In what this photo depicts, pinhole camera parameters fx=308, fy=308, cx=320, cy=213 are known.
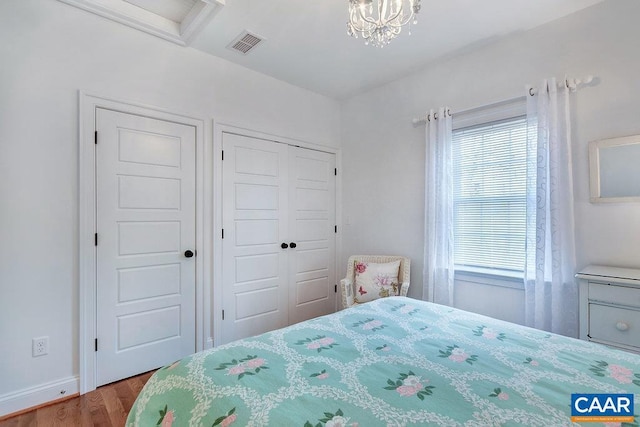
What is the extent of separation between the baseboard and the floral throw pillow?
2.31 metres

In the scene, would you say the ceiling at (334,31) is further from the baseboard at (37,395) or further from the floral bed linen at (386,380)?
the baseboard at (37,395)

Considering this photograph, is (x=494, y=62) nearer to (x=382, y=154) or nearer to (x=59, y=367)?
(x=382, y=154)

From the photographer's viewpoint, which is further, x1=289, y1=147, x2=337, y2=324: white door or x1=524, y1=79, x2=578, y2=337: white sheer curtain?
x1=289, y1=147, x2=337, y2=324: white door

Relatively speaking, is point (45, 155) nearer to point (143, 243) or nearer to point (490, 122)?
point (143, 243)

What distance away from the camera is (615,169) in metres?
2.01

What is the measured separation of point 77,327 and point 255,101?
236 cm

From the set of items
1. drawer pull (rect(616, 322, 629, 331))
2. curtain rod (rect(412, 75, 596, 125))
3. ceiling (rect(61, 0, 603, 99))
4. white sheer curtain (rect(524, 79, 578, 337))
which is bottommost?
drawer pull (rect(616, 322, 629, 331))

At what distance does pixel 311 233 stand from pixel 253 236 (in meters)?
0.75

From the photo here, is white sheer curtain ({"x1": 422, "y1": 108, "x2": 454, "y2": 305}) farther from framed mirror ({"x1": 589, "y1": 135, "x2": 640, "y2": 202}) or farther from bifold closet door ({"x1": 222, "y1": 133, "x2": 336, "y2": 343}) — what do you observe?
bifold closet door ({"x1": 222, "y1": 133, "x2": 336, "y2": 343})

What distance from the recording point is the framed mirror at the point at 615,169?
194cm

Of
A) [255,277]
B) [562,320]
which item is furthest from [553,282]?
[255,277]

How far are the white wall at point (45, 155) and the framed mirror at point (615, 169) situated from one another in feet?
10.8

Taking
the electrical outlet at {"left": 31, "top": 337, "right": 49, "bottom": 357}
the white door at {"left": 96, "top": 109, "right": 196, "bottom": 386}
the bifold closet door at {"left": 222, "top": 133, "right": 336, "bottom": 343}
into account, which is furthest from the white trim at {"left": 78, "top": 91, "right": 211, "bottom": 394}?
the bifold closet door at {"left": 222, "top": 133, "right": 336, "bottom": 343}

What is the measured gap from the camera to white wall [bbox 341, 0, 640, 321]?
6.57 feet
